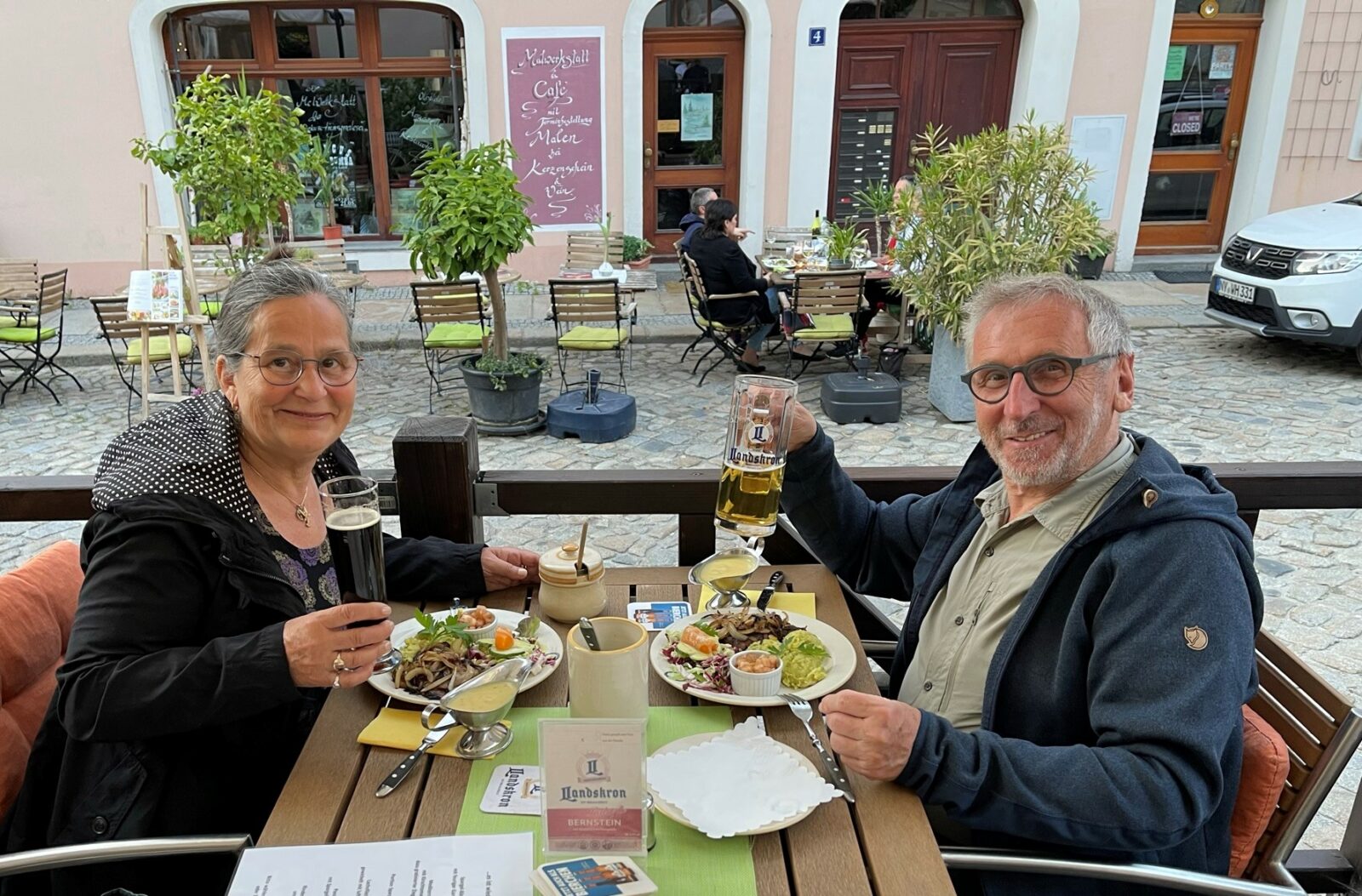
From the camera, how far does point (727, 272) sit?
8328 millimetres

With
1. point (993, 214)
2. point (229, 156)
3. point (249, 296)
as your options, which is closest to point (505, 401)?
point (229, 156)

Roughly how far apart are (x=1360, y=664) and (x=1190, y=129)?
990 centimetres

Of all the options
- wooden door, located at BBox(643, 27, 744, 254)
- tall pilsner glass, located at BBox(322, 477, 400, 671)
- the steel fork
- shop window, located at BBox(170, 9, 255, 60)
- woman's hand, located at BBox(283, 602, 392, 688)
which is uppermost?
shop window, located at BBox(170, 9, 255, 60)

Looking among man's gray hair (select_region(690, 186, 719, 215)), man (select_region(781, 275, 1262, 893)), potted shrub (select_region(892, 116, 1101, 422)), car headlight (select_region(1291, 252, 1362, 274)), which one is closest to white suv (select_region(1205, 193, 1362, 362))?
car headlight (select_region(1291, 252, 1362, 274))

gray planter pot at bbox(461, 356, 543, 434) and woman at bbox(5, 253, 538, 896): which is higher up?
woman at bbox(5, 253, 538, 896)

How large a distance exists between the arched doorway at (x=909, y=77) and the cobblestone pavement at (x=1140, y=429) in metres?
3.55

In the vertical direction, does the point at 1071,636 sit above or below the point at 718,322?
above

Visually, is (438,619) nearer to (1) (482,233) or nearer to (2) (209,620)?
(2) (209,620)

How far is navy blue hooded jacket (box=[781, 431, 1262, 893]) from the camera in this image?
150 centimetres

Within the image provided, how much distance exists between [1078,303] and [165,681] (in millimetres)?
1729

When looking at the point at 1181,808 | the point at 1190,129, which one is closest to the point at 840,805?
the point at 1181,808

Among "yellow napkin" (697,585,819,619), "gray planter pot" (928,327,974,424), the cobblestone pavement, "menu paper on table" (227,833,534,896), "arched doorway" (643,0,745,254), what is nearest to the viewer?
"menu paper on table" (227,833,534,896)

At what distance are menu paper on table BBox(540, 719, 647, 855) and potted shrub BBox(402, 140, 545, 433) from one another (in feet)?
17.6

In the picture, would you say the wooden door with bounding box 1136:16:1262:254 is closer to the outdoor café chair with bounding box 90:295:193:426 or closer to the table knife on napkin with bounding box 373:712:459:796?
the outdoor café chair with bounding box 90:295:193:426
